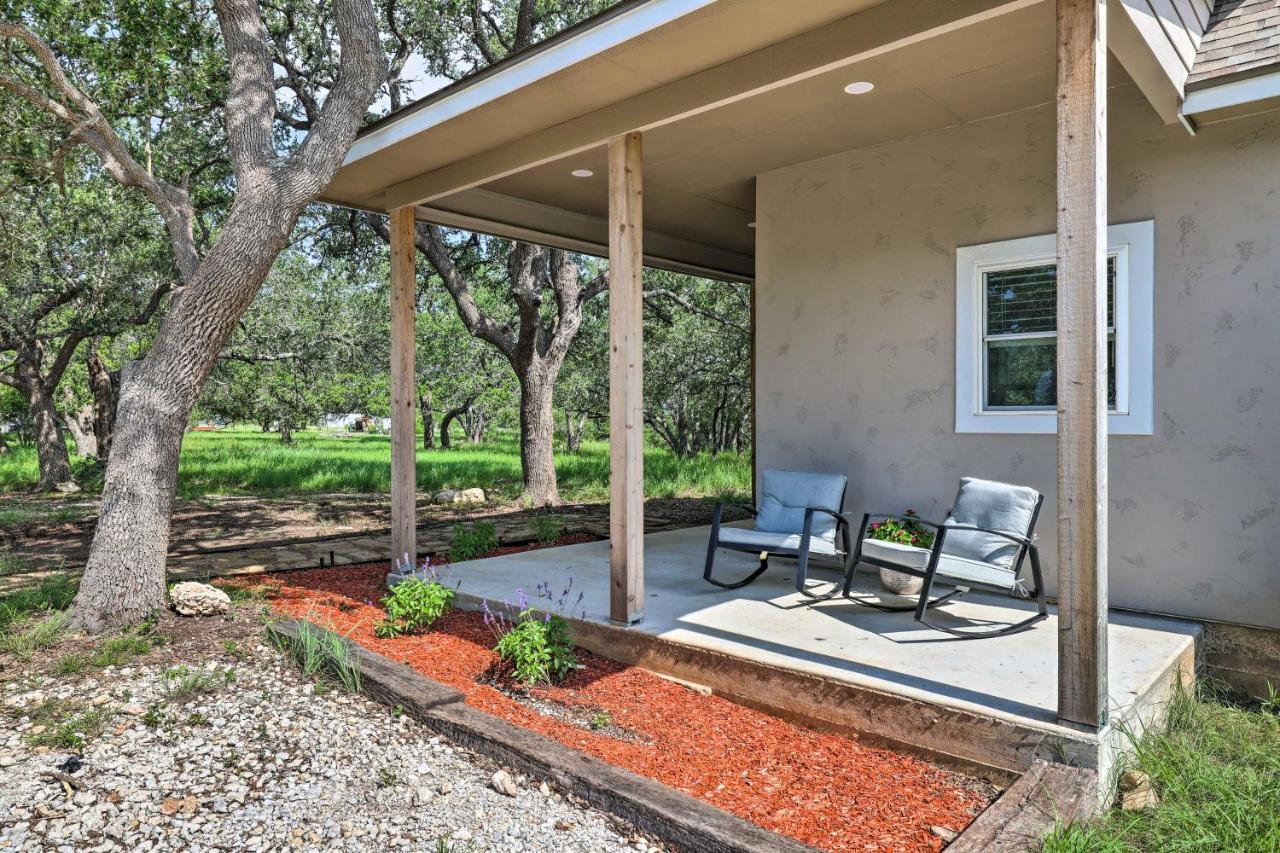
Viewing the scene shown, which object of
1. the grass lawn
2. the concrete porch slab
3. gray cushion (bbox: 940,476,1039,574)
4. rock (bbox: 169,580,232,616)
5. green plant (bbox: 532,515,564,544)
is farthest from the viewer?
green plant (bbox: 532,515,564,544)

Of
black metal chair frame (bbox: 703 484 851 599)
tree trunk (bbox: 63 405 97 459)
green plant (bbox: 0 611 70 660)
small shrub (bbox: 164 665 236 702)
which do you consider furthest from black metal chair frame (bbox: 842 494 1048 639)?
tree trunk (bbox: 63 405 97 459)

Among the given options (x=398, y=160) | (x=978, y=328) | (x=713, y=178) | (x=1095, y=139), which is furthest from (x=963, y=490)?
(x=398, y=160)

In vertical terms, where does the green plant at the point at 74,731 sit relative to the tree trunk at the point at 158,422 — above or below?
below

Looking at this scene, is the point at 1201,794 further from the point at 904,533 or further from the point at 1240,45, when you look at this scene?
the point at 1240,45

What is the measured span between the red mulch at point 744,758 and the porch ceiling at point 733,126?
2.54m

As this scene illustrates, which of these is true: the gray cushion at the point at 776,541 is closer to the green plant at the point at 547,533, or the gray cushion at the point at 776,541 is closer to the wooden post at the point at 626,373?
the wooden post at the point at 626,373

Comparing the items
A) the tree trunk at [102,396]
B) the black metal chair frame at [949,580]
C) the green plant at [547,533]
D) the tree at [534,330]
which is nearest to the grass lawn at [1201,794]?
the black metal chair frame at [949,580]

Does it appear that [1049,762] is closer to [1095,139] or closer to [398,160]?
[1095,139]

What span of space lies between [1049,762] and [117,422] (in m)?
4.36

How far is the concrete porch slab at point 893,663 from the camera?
8.46 feet

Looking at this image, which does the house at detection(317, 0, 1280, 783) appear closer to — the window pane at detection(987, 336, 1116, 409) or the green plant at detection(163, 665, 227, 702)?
A: the window pane at detection(987, 336, 1116, 409)

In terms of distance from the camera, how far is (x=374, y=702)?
3129mm

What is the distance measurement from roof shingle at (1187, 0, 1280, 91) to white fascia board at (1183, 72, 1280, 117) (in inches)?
1.0

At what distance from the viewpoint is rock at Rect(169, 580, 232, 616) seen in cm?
399
